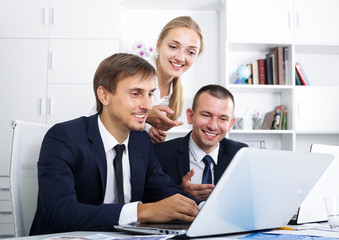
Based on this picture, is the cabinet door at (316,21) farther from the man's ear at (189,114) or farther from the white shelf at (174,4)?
the man's ear at (189,114)

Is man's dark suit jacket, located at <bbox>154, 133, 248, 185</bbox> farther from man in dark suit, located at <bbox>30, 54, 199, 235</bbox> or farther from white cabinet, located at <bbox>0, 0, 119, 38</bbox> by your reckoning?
white cabinet, located at <bbox>0, 0, 119, 38</bbox>

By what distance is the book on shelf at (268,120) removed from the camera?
3721 mm

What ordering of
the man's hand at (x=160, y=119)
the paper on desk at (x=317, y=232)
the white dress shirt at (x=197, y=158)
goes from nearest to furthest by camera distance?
the paper on desk at (x=317, y=232) < the man's hand at (x=160, y=119) < the white dress shirt at (x=197, y=158)

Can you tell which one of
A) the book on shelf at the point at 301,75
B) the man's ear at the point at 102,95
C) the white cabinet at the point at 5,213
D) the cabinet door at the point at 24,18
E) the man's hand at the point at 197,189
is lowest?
the white cabinet at the point at 5,213

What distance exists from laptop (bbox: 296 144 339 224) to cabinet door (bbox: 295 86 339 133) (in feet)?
7.81

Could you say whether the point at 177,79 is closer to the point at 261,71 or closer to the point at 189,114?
the point at 189,114

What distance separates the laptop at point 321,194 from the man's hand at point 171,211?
409 mm

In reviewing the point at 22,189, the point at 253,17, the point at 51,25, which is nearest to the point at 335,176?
the point at 22,189

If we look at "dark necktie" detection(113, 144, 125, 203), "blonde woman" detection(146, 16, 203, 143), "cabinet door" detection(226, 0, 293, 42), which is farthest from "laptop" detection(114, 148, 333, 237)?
"cabinet door" detection(226, 0, 293, 42)

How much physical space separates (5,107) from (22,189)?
2.25 metres

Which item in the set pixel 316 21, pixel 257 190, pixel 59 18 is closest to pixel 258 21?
pixel 316 21

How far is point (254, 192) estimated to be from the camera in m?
0.94

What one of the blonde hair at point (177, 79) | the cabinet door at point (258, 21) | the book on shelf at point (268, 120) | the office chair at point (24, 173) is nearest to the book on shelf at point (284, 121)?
the book on shelf at point (268, 120)

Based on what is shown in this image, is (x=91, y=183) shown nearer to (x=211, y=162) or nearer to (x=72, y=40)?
(x=211, y=162)
